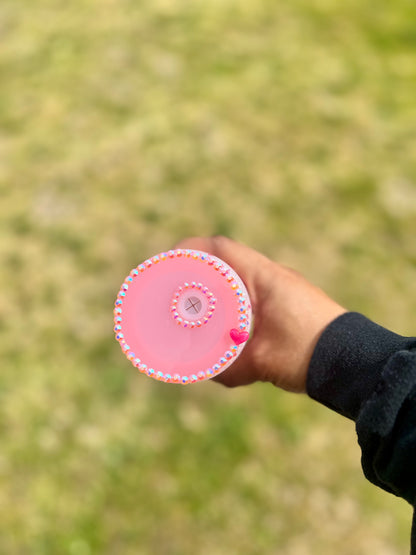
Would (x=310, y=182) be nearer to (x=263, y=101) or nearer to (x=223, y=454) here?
(x=263, y=101)

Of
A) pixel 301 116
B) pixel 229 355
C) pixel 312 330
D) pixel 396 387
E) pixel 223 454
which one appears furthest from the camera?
pixel 301 116

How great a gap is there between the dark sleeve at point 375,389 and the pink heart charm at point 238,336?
278 millimetres

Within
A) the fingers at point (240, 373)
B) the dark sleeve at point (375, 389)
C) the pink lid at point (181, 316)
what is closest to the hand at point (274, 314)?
the fingers at point (240, 373)

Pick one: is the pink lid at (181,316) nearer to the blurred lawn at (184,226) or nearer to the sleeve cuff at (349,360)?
the sleeve cuff at (349,360)

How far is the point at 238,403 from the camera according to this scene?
257 cm

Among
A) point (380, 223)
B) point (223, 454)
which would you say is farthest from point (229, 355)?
point (380, 223)

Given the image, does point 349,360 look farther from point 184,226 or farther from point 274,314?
point 184,226

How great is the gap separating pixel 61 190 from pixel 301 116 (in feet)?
5.31

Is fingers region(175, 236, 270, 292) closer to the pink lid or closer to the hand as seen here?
the hand

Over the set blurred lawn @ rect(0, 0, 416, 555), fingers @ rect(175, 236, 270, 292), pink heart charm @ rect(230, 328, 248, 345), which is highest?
pink heart charm @ rect(230, 328, 248, 345)

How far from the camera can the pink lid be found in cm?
139

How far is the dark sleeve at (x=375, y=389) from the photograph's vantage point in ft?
3.73

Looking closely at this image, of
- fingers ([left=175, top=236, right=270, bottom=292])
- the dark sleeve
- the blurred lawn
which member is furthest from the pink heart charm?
the blurred lawn

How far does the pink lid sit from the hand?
284mm
